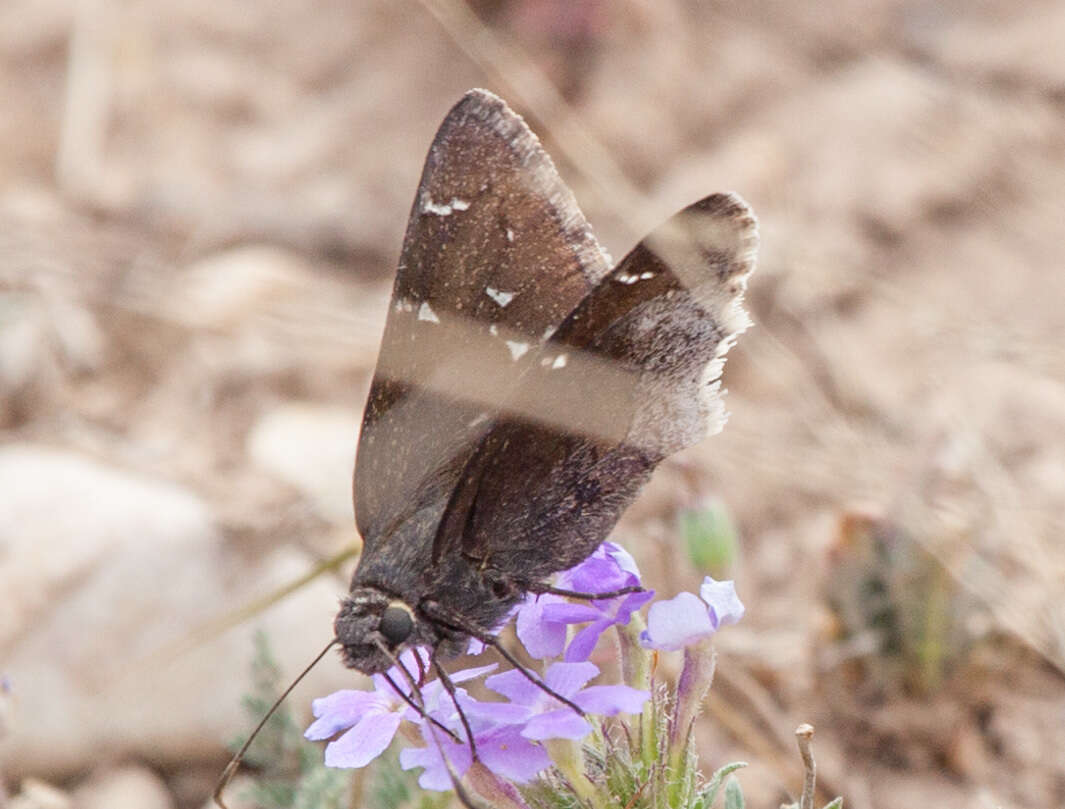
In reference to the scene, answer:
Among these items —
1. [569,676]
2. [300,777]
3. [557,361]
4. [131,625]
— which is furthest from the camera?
[131,625]

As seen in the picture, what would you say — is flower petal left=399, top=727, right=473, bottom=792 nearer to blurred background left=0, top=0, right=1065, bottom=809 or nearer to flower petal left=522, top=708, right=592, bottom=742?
flower petal left=522, top=708, right=592, bottom=742

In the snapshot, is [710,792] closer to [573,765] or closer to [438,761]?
[573,765]

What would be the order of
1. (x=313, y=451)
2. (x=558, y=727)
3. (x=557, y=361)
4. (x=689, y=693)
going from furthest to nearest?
(x=313, y=451) < (x=557, y=361) < (x=689, y=693) < (x=558, y=727)

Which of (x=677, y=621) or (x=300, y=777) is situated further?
(x=300, y=777)

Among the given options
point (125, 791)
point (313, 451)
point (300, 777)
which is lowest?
point (125, 791)

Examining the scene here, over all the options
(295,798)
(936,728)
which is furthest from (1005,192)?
(295,798)

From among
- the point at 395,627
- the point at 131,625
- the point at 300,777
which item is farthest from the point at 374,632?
the point at 131,625

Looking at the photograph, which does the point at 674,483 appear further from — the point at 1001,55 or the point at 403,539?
the point at 1001,55
